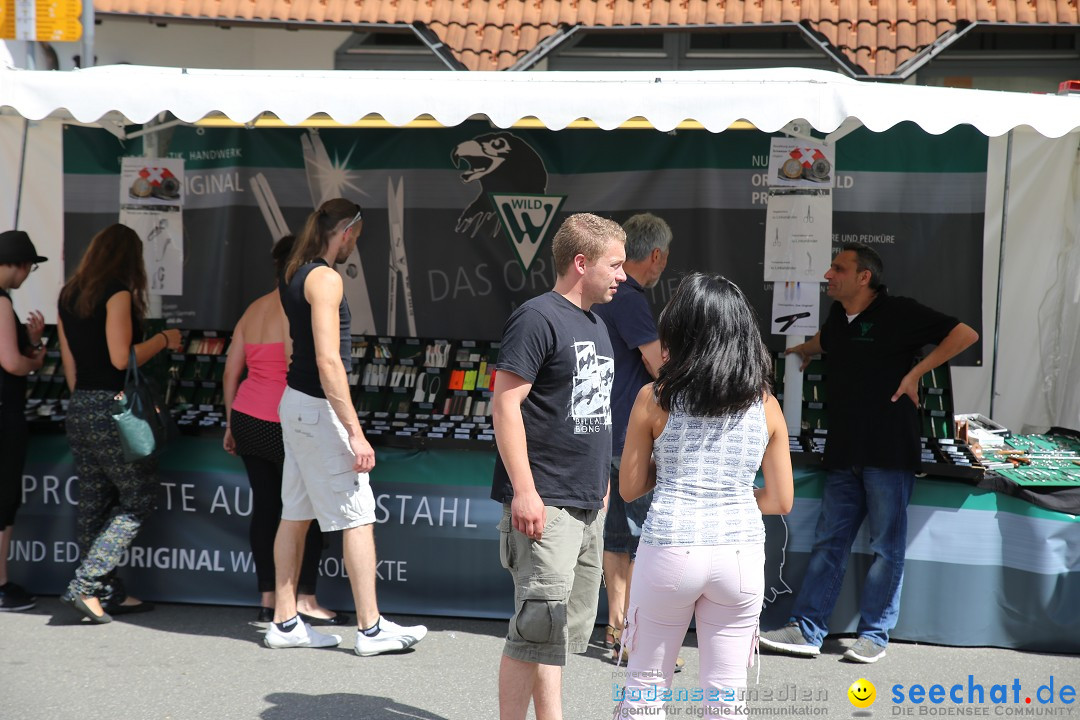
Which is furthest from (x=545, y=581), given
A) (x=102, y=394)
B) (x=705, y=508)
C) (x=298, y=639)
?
(x=102, y=394)

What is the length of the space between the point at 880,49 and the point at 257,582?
5053 mm

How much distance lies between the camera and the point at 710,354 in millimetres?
2684

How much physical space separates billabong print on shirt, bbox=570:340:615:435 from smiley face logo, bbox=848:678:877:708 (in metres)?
1.59

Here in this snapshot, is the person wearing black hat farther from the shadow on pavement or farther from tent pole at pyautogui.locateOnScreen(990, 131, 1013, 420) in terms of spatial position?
tent pole at pyautogui.locateOnScreen(990, 131, 1013, 420)

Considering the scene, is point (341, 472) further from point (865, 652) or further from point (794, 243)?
point (794, 243)

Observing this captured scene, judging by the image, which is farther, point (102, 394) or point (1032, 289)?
point (1032, 289)

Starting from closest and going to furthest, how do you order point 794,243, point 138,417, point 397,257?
point 138,417, point 794,243, point 397,257

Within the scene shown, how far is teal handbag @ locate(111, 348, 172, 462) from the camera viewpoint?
4398 millimetres

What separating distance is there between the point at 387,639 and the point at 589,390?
1.73 meters

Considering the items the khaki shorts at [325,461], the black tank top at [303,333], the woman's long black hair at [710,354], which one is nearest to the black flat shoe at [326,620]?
the khaki shorts at [325,461]

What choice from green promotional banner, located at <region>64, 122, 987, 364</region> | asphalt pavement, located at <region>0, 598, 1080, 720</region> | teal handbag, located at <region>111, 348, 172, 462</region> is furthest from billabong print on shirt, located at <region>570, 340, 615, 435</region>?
green promotional banner, located at <region>64, 122, 987, 364</region>

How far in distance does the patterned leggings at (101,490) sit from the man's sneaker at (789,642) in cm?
274

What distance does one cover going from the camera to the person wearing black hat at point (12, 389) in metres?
4.58

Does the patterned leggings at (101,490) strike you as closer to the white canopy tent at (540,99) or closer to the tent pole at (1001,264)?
the white canopy tent at (540,99)
